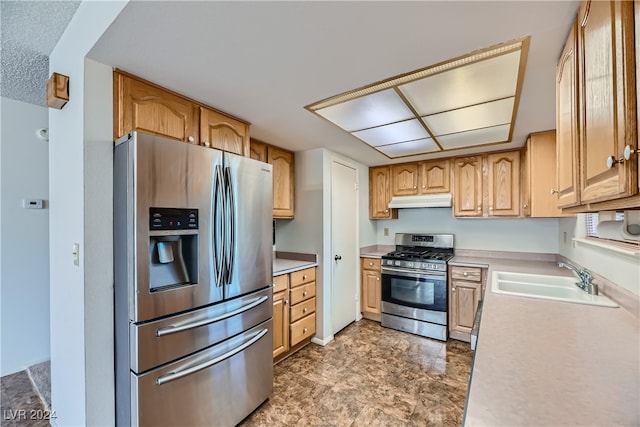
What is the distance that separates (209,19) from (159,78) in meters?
0.64

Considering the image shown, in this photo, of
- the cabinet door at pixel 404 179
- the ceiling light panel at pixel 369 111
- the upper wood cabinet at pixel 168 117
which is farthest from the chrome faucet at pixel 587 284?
the upper wood cabinet at pixel 168 117

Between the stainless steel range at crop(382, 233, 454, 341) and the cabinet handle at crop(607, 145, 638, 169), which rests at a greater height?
the cabinet handle at crop(607, 145, 638, 169)

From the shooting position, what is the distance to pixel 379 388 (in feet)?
7.29

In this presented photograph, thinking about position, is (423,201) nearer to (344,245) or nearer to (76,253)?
(344,245)

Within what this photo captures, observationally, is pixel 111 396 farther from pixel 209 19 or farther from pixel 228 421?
pixel 209 19

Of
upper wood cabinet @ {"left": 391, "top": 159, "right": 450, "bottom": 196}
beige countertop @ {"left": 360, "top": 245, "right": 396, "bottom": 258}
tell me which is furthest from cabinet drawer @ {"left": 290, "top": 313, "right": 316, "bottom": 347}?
upper wood cabinet @ {"left": 391, "top": 159, "right": 450, "bottom": 196}

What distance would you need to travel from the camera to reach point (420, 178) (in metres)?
3.60

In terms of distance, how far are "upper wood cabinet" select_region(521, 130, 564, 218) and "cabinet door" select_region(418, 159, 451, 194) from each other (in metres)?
0.96

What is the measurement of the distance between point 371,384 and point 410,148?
224 cm

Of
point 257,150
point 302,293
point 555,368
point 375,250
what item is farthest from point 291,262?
point 555,368

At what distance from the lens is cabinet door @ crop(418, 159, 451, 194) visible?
11.3ft

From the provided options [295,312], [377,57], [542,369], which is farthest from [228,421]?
[377,57]

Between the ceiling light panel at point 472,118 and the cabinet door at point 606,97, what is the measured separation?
0.92m

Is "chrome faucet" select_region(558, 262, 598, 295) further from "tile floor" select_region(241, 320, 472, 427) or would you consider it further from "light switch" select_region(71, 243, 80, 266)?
"light switch" select_region(71, 243, 80, 266)
